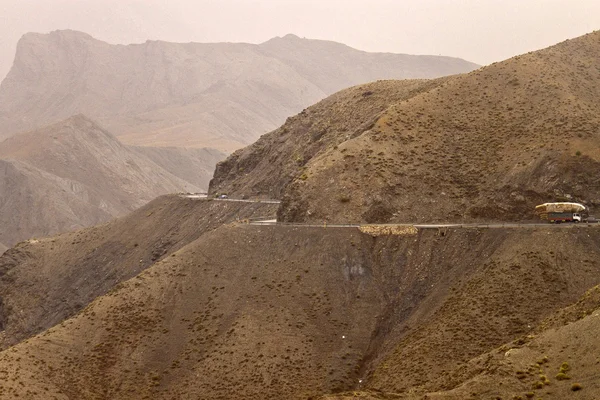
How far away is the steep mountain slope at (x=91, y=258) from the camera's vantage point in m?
101

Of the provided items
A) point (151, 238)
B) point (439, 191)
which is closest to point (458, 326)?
point (439, 191)

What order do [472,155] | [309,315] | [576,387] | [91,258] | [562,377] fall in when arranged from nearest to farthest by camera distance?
[576,387] → [562,377] → [309,315] → [472,155] → [91,258]

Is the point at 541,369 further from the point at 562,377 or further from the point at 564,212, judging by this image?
the point at 564,212

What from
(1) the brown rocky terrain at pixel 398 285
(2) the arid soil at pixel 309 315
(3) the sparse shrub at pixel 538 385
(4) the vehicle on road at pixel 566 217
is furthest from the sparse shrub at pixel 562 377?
(4) the vehicle on road at pixel 566 217

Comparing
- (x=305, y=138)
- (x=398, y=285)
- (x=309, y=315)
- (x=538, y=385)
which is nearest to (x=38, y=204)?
(x=305, y=138)

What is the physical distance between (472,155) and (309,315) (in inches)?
1012

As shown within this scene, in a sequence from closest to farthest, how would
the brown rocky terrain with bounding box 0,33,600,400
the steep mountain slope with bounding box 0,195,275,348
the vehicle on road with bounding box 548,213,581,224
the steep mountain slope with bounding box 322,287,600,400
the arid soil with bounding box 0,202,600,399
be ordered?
the steep mountain slope with bounding box 322,287,600,400
the brown rocky terrain with bounding box 0,33,600,400
the arid soil with bounding box 0,202,600,399
the vehicle on road with bounding box 548,213,581,224
the steep mountain slope with bounding box 0,195,275,348

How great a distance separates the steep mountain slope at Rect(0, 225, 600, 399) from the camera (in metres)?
60.2

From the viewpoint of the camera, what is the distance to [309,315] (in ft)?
222

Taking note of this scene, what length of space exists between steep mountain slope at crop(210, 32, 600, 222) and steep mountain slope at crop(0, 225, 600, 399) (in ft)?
17.9

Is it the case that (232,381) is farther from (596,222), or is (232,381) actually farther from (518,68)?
(518,68)

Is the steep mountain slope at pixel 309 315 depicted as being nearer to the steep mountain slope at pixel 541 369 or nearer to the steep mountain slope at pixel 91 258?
the steep mountain slope at pixel 541 369

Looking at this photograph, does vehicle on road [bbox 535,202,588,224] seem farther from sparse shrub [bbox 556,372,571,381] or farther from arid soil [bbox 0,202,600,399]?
sparse shrub [bbox 556,372,571,381]

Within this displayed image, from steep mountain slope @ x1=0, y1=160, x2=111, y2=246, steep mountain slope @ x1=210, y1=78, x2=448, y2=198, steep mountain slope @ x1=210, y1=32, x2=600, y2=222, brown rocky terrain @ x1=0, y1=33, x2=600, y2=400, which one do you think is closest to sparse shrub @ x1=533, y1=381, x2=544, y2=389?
brown rocky terrain @ x1=0, y1=33, x2=600, y2=400
